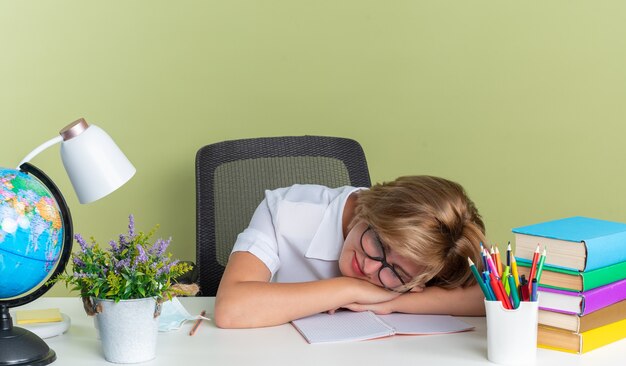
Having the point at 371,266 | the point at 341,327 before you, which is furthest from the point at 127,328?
the point at 371,266

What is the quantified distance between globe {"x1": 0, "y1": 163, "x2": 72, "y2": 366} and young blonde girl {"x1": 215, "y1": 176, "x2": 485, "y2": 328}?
0.35m

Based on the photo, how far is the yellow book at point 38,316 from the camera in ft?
5.32

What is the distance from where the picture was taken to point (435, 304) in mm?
1725

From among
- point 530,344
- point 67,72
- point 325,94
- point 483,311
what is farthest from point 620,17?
point 67,72

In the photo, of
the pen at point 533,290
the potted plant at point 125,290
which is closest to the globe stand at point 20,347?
the potted plant at point 125,290

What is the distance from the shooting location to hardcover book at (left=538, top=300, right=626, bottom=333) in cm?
147

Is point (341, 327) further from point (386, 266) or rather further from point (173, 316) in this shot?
point (173, 316)

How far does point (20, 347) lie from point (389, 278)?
0.73m

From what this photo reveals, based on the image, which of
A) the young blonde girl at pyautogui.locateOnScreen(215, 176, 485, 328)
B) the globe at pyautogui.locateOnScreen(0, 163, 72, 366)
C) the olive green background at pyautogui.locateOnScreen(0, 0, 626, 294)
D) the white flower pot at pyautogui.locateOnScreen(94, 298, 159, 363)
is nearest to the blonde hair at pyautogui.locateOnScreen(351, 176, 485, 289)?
the young blonde girl at pyautogui.locateOnScreen(215, 176, 485, 328)

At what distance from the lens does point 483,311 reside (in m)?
1.74

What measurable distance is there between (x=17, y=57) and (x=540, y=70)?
1771mm

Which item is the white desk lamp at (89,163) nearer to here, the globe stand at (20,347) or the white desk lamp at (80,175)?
the white desk lamp at (80,175)

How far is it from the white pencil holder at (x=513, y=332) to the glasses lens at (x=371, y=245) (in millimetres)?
327

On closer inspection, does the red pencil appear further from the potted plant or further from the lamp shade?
the lamp shade
